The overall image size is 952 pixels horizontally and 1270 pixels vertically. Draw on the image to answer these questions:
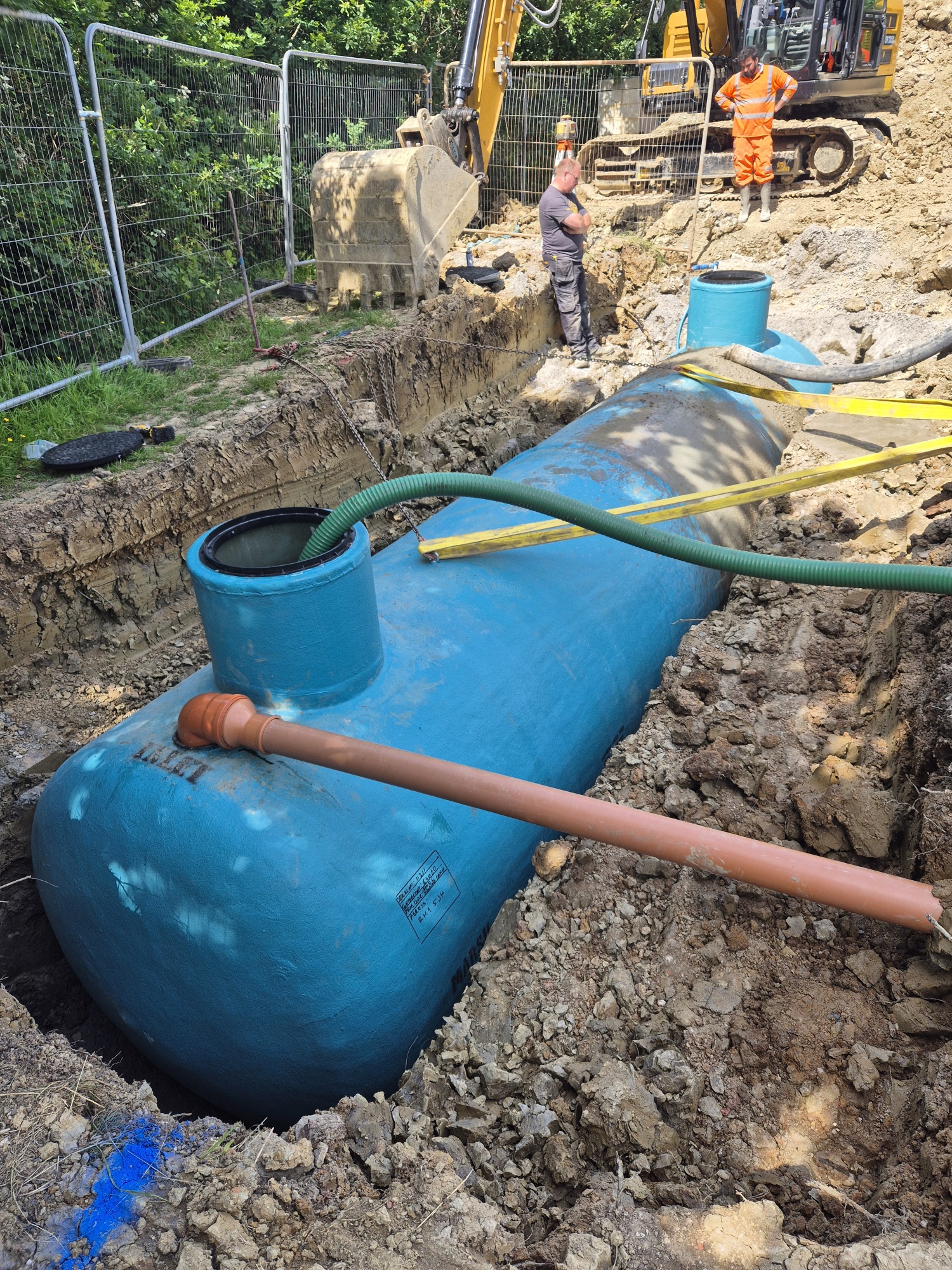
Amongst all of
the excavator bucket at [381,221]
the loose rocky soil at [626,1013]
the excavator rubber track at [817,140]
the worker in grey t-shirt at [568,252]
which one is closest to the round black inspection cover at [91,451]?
the loose rocky soil at [626,1013]

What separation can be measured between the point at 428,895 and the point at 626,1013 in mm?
769

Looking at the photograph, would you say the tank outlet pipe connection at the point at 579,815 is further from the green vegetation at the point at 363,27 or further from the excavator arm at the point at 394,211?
the green vegetation at the point at 363,27

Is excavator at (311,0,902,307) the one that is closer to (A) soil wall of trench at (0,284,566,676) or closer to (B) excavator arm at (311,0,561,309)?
(B) excavator arm at (311,0,561,309)

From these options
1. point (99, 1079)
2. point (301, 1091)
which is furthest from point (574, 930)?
point (99, 1079)

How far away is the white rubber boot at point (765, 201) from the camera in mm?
12113

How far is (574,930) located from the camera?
3.09 metres

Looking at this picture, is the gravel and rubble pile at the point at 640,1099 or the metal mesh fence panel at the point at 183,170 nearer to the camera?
the gravel and rubble pile at the point at 640,1099

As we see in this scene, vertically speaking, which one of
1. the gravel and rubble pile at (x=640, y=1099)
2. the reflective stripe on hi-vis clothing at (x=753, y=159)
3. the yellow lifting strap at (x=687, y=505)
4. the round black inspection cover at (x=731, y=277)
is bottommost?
the gravel and rubble pile at (x=640, y=1099)

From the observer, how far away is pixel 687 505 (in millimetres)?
4211

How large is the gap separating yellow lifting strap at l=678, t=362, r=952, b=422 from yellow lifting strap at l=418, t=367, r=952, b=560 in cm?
7

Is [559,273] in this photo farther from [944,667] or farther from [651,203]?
[944,667]

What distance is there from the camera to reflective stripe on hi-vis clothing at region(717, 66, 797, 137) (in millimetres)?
11406

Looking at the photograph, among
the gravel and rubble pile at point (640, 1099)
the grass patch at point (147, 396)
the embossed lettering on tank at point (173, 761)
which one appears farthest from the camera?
the grass patch at point (147, 396)

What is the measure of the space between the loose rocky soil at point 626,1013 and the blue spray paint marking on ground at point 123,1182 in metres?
0.01
